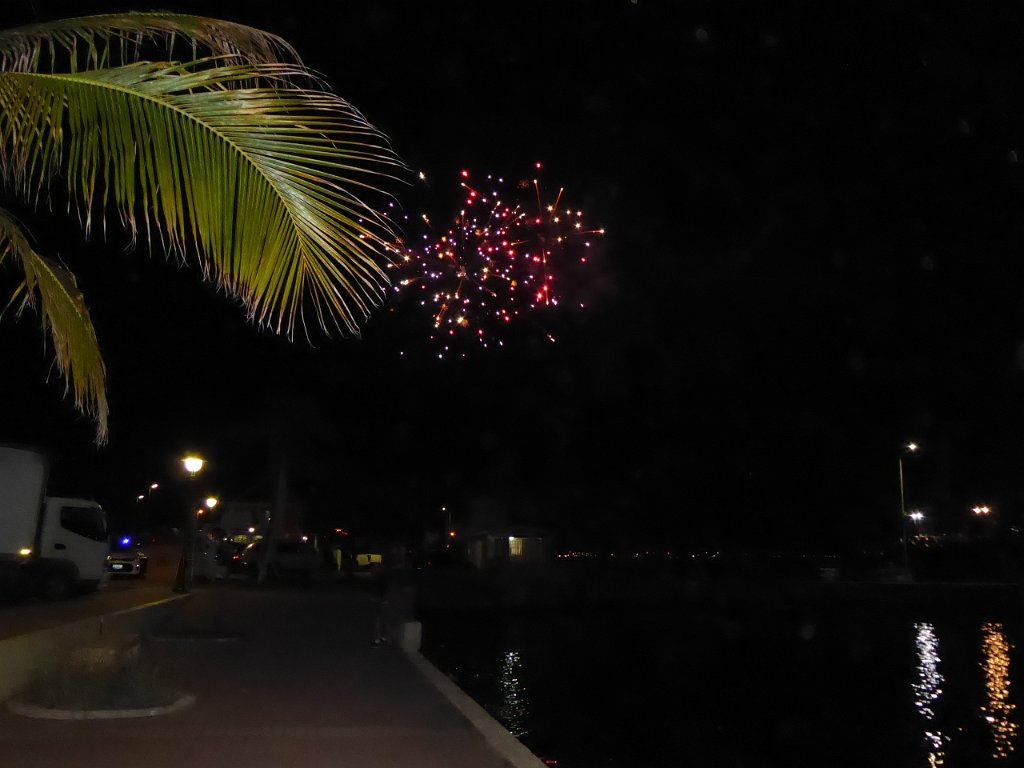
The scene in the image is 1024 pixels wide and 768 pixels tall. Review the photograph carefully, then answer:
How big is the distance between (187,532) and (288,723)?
18.5 metres

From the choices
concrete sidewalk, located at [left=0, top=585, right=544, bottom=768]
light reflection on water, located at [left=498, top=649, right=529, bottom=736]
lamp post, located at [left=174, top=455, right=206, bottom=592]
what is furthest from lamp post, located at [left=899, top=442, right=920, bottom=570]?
concrete sidewalk, located at [left=0, top=585, right=544, bottom=768]

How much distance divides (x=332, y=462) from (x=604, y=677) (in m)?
32.3

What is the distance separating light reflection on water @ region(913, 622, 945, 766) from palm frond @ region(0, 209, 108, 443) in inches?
569

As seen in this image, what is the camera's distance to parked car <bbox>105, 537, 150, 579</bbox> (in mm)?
37594

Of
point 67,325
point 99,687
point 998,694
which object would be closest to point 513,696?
point 998,694

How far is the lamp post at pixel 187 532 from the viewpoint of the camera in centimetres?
2538

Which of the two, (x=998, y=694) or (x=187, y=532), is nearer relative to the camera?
(x=998, y=694)

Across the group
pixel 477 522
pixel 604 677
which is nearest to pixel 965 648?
pixel 604 677

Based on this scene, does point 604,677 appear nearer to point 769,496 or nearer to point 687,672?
point 687,672

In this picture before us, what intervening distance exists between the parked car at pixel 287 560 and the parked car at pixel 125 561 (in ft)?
16.7

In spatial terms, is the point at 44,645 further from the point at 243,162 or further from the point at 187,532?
the point at 187,532

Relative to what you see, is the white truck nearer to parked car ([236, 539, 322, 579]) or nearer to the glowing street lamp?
the glowing street lamp

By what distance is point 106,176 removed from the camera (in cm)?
488

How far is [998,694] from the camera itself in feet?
71.7
